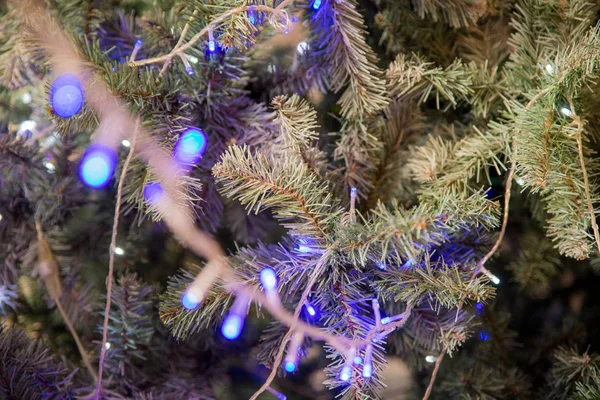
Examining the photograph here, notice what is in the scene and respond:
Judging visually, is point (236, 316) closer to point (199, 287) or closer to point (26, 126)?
point (199, 287)

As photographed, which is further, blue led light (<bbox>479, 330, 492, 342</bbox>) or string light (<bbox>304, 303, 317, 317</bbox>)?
blue led light (<bbox>479, 330, 492, 342</bbox>)

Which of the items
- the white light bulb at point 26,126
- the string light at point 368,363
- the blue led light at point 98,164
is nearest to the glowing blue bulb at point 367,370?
the string light at point 368,363

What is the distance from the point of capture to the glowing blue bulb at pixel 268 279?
0.47 meters

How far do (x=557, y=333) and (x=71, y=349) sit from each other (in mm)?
631

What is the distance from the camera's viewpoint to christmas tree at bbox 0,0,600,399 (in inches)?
17.5

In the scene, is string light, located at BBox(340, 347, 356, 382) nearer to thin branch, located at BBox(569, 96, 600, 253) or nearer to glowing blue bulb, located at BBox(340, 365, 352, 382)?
glowing blue bulb, located at BBox(340, 365, 352, 382)

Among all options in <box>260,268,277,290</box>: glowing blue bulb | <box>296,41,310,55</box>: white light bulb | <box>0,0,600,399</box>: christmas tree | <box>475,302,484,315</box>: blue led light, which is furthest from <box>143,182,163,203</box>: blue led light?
<box>475,302,484,315</box>: blue led light

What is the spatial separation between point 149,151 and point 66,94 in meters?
0.09

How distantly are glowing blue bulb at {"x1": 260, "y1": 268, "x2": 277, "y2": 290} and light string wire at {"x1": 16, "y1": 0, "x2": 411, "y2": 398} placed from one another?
1 centimetres

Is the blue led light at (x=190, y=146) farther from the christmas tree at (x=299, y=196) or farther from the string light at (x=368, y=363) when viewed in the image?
the string light at (x=368, y=363)

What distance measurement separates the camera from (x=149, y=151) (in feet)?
1.53

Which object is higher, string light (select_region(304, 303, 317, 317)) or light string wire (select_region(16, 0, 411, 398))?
light string wire (select_region(16, 0, 411, 398))

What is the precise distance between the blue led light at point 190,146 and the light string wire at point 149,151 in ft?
0.05

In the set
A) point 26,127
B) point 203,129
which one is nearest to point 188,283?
point 203,129
